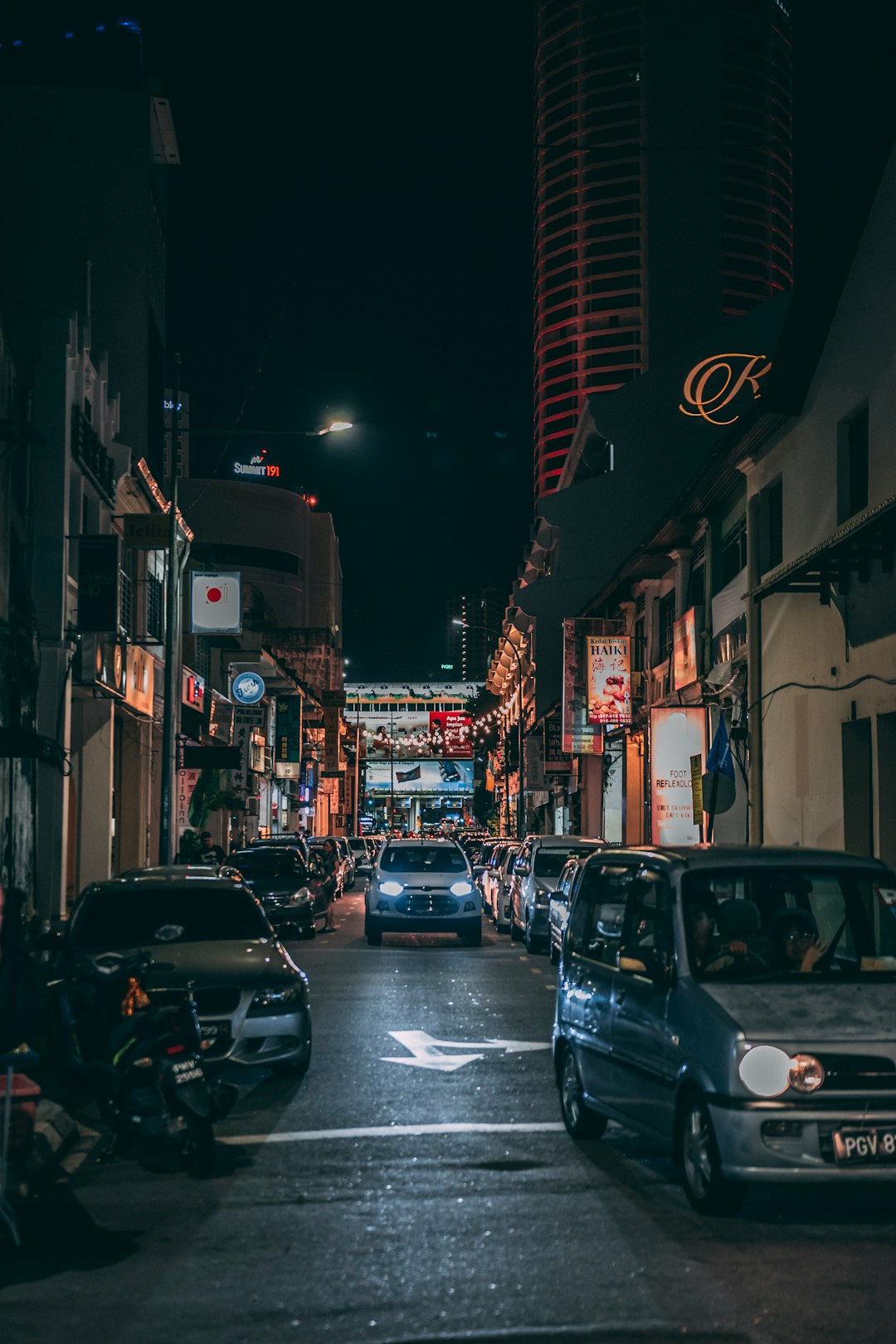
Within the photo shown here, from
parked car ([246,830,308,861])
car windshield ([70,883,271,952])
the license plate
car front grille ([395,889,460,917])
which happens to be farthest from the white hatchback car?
the license plate

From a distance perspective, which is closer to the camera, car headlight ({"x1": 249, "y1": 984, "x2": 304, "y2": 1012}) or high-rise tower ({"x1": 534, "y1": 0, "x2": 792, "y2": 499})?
car headlight ({"x1": 249, "y1": 984, "x2": 304, "y2": 1012})

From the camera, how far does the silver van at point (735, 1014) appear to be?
700 cm

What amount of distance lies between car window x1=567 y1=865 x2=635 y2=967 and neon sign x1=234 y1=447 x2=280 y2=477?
135 meters

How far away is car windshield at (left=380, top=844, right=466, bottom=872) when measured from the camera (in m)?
26.8

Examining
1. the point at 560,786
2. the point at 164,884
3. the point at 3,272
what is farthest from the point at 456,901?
the point at 560,786

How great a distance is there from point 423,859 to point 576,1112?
18.1 metres

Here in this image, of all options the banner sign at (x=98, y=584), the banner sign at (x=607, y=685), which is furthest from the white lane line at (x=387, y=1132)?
the banner sign at (x=607, y=685)

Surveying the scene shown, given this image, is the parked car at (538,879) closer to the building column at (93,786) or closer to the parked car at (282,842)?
the parked car at (282,842)

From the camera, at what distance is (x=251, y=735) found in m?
62.9

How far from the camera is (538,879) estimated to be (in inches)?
993

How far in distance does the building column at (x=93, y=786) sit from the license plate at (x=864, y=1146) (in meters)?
28.0

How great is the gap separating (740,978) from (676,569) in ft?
85.4

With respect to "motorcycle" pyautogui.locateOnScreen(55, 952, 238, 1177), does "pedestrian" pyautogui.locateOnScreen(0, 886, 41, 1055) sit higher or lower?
higher

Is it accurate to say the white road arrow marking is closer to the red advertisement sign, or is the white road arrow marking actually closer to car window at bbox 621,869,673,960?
car window at bbox 621,869,673,960
